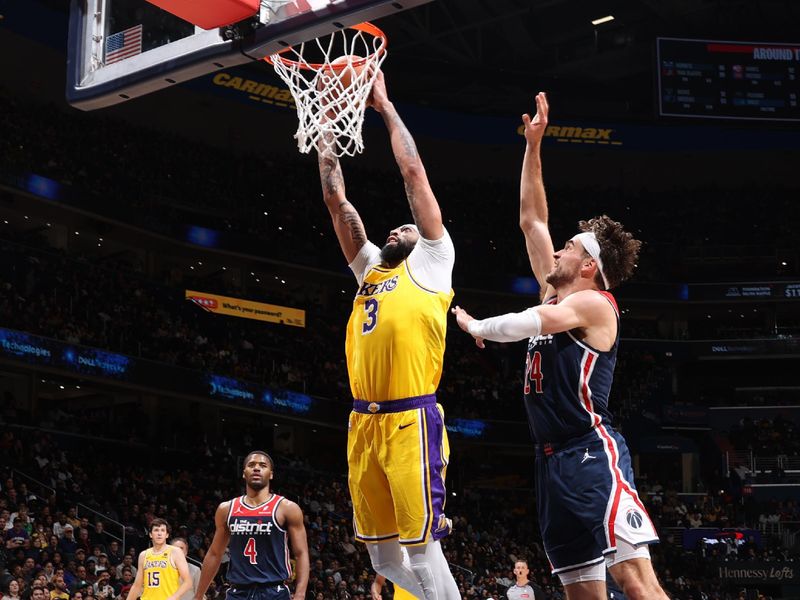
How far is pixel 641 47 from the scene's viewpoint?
120ft

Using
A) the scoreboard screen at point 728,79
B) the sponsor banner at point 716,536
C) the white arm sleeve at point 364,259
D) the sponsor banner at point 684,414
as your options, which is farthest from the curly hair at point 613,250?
the sponsor banner at point 684,414

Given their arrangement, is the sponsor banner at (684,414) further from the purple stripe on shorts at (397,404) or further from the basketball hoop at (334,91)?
the purple stripe on shorts at (397,404)

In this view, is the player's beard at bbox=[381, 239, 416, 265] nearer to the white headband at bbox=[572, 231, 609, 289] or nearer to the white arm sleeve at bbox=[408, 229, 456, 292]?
the white arm sleeve at bbox=[408, 229, 456, 292]

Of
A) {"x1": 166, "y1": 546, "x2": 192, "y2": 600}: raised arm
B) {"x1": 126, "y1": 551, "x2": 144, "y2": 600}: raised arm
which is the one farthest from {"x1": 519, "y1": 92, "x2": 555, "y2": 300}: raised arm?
{"x1": 126, "y1": 551, "x2": 144, "y2": 600}: raised arm

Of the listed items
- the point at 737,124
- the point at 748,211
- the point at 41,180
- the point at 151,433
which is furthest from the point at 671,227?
the point at 41,180

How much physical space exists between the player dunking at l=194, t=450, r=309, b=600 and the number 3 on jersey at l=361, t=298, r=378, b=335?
2.05 meters

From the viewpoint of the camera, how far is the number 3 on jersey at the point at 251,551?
7672mm

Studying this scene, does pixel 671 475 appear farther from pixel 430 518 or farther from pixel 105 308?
pixel 430 518

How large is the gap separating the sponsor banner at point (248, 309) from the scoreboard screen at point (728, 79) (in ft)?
40.2

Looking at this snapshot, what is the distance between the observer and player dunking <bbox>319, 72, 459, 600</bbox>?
591 cm

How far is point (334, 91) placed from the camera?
24.3ft

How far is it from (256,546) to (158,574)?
362cm

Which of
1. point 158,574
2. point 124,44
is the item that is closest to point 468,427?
point 158,574

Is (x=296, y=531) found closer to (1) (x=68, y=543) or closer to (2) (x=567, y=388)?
(2) (x=567, y=388)
